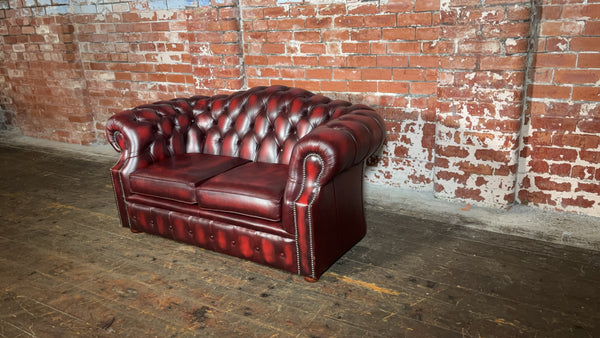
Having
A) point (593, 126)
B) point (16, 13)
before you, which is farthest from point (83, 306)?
point (16, 13)

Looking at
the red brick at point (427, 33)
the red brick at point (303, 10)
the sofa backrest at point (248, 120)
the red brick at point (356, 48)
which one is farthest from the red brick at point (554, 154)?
the red brick at point (303, 10)

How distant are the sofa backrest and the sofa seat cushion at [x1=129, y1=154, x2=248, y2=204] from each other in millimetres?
161

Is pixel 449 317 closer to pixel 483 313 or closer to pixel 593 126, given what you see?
pixel 483 313

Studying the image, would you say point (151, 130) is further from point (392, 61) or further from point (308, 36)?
point (392, 61)

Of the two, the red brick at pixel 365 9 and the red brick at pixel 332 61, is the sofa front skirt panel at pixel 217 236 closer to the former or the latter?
the red brick at pixel 332 61

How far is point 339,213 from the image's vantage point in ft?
Result: 8.54

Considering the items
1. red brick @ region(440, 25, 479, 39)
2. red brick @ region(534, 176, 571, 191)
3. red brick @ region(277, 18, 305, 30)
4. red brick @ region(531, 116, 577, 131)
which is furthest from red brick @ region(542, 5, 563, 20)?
red brick @ region(277, 18, 305, 30)

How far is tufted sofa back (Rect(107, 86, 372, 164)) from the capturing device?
304 centimetres

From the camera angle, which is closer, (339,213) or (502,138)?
(339,213)

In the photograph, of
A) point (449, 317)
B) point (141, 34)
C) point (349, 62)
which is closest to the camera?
point (449, 317)

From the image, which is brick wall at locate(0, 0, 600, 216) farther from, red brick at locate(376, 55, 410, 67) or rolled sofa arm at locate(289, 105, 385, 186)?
rolled sofa arm at locate(289, 105, 385, 186)

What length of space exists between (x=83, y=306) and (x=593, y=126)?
324cm

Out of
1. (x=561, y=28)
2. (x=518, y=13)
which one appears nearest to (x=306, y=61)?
(x=518, y=13)

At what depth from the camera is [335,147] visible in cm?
231
